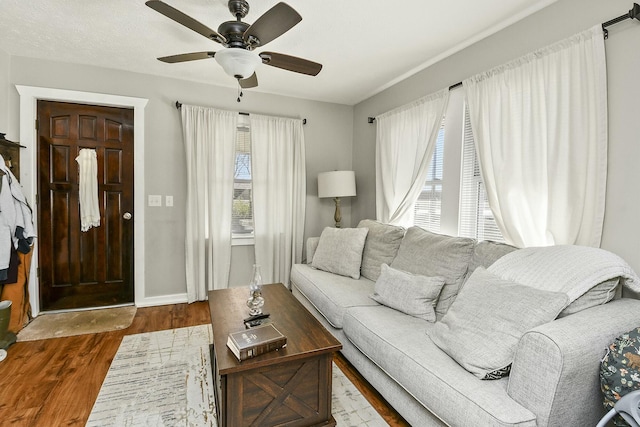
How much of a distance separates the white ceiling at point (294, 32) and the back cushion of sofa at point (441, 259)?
1.57 metres

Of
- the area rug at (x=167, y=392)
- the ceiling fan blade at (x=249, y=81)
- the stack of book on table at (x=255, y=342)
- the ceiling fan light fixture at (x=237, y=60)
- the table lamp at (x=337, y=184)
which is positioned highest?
the ceiling fan blade at (x=249, y=81)

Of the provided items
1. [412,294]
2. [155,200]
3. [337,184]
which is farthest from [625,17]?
[155,200]

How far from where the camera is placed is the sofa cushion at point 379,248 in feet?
9.50

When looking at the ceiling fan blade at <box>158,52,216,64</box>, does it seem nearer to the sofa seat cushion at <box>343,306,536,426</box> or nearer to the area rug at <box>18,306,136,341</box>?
the sofa seat cushion at <box>343,306,536,426</box>

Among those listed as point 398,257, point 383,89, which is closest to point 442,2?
point 383,89

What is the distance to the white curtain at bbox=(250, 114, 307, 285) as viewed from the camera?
3.80 metres

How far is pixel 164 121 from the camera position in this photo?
3.46 meters

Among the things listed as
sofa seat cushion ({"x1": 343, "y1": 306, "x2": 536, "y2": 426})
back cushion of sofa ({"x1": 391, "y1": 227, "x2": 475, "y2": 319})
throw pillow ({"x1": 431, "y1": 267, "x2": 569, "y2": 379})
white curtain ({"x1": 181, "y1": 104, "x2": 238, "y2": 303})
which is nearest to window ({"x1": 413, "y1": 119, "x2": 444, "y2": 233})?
back cushion of sofa ({"x1": 391, "y1": 227, "x2": 475, "y2": 319})

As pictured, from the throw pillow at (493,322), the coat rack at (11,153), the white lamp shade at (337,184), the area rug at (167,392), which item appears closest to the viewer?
the throw pillow at (493,322)

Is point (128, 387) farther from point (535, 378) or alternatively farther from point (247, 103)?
point (247, 103)

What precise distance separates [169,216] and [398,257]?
8.20ft

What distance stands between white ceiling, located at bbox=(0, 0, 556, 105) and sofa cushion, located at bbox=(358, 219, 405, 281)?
5.20 ft

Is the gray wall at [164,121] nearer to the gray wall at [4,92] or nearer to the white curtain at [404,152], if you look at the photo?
the gray wall at [4,92]

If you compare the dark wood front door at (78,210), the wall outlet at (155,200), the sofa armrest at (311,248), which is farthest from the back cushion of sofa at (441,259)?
the dark wood front door at (78,210)
